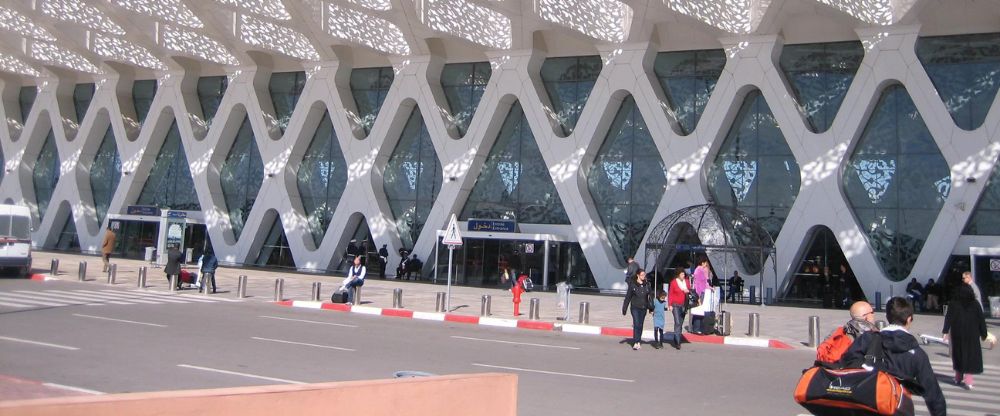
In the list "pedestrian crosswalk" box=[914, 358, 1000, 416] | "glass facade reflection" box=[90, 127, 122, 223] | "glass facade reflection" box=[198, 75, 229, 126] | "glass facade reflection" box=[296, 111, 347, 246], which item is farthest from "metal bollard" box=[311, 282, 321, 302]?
"glass facade reflection" box=[90, 127, 122, 223]

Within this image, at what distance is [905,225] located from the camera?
3045 centimetres

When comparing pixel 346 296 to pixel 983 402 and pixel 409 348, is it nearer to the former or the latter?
pixel 409 348

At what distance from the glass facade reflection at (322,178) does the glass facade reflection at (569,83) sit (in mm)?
11103

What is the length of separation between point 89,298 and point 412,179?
64.8ft

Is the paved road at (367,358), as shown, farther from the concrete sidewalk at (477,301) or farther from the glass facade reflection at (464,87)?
the glass facade reflection at (464,87)

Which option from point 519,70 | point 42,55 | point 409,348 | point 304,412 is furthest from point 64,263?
point 304,412

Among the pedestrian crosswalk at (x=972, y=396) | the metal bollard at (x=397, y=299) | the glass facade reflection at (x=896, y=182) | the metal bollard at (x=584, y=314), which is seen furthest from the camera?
the glass facade reflection at (x=896, y=182)

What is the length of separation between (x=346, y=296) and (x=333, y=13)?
18245 millimetres

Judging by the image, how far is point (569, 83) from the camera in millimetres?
36594

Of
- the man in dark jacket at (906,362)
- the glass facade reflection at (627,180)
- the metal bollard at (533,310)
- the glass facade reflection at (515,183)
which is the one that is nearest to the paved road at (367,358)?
the metal bollard at (533,310)

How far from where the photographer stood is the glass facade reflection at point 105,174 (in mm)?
48344

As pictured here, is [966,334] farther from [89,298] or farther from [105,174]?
[105,174]

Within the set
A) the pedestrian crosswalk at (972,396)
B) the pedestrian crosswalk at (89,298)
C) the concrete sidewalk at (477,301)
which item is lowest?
the pedestrian crosswalk at (972,396)

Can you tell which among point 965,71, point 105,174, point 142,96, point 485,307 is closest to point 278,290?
point 485,307
